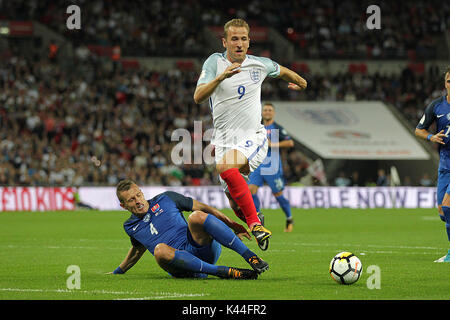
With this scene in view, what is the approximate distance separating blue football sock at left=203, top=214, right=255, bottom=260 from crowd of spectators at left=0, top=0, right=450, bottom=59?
29.7 m

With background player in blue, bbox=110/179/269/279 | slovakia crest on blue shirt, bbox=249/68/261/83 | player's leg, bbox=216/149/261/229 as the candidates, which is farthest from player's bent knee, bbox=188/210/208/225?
slovakia crest on blue shirt, bbox=249/68/261/83

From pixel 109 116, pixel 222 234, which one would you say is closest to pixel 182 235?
pixel 222 234

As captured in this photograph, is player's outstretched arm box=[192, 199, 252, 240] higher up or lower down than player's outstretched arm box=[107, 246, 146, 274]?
higher up

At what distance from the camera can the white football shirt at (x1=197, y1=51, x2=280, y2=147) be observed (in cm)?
979

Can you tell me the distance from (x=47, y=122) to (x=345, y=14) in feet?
57.7

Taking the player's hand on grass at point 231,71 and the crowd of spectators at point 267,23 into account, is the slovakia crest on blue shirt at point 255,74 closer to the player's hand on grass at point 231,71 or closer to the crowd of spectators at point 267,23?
the player's hand on grass at point 231,71

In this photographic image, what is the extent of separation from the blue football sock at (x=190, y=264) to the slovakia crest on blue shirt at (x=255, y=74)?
2.38 m

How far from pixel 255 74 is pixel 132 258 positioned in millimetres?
2670

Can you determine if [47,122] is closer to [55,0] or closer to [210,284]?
[55,0]

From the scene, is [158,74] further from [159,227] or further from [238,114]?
[159,227]

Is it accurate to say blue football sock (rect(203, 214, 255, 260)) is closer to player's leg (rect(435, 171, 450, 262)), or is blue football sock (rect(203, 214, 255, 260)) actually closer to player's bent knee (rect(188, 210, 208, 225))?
player's bent knee (rect(188, 210, 208, 225))

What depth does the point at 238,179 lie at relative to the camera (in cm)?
966

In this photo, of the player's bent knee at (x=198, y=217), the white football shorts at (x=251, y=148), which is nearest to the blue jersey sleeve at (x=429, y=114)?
the white football shorts at (x=251, y=148)

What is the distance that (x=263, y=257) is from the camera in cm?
1224
